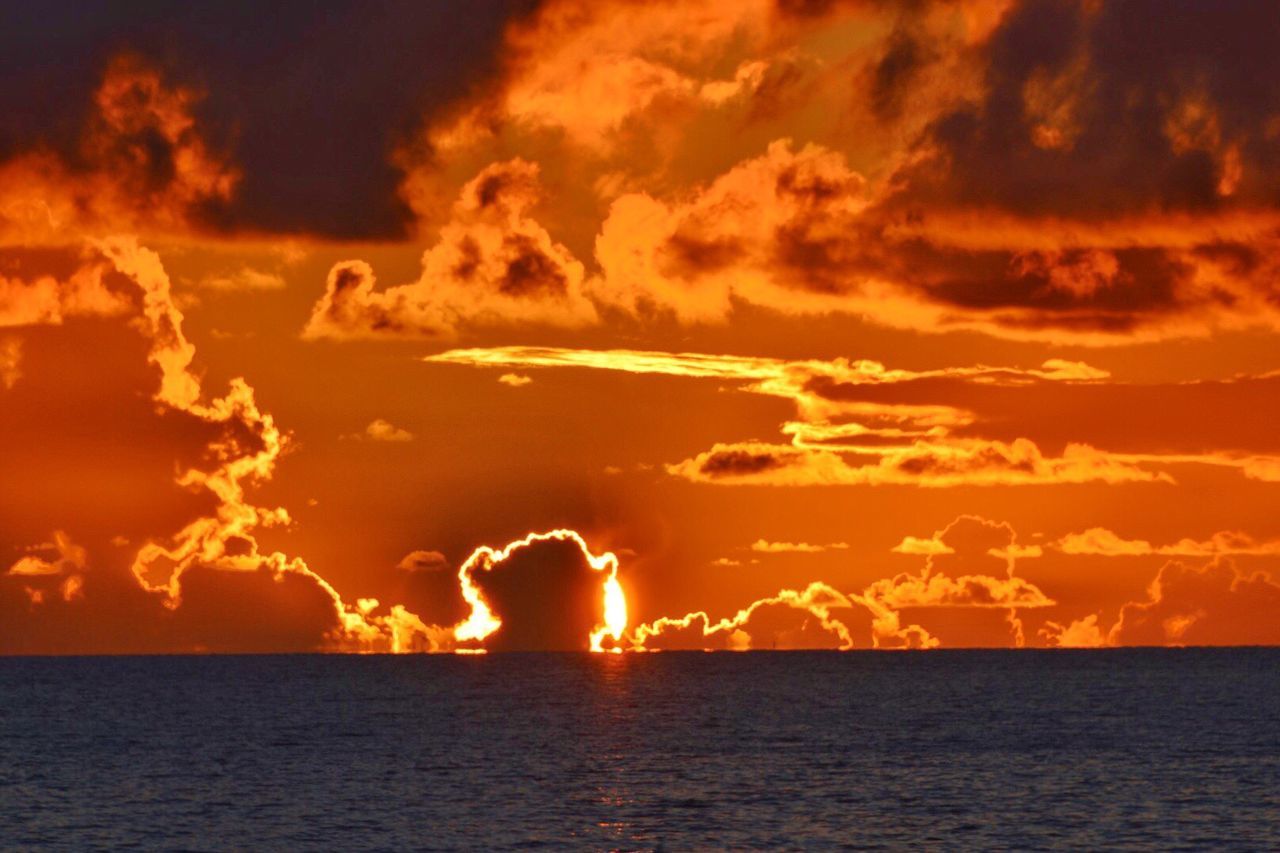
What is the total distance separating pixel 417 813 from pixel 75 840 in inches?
786

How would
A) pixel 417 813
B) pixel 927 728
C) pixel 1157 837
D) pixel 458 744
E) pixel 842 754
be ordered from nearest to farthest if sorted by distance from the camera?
pixel 1157 837 < pixel 417 813 < pixel 842 754 < pixel 458 744 < pixel 927 728

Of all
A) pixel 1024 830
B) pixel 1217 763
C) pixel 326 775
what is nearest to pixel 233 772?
pixel 326 775

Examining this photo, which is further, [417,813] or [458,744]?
[458,744]

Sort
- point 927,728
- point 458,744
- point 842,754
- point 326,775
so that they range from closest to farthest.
Result: point 326,775 < point 842,754 < point 458,744 < point 927,728

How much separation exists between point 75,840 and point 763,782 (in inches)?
1839

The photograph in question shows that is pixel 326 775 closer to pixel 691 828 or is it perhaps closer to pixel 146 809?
pixel 146 809

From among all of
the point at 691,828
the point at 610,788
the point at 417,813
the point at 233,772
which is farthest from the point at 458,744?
the point at 691,828

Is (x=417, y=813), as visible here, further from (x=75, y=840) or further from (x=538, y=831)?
(x=75, y=840)

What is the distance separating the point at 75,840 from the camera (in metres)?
99.3

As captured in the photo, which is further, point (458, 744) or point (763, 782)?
point (458, 744)

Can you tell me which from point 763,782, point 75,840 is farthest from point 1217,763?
point 75,840

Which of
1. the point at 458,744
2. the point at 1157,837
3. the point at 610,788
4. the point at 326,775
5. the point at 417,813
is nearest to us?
the point at 1157,837

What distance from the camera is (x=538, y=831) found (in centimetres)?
10206

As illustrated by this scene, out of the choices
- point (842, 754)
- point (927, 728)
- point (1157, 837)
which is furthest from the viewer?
point (927, 728)
